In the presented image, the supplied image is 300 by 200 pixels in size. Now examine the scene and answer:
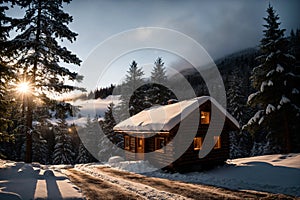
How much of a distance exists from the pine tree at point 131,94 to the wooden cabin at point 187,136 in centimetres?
1547

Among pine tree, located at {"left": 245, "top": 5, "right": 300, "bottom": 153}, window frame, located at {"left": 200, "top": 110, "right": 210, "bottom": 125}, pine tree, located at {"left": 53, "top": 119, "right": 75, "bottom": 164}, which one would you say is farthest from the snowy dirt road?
pine tree, located at {"left": 53, "top": 119, "right": 75, "bottom": 164}

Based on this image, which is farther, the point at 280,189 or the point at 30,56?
the point at 30,56

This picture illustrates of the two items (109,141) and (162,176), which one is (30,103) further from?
(109,141)

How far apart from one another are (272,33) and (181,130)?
1252 cm

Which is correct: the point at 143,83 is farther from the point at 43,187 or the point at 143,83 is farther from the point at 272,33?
the point at 43,187

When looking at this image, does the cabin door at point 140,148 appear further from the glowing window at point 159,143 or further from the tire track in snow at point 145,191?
the tire track in snow at point 145,191

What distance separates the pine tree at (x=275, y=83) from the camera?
1966cm

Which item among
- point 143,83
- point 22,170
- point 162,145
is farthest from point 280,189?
point 143,83

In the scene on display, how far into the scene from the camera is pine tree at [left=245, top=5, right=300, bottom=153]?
19656 millimetres

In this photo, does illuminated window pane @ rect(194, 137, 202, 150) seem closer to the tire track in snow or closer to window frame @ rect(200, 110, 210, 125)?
window frame @ rect(200, 110, 210, 125)

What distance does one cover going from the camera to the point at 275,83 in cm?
2039

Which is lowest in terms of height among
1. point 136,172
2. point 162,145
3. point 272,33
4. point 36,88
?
point 136,172

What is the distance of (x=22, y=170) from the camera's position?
12.9m

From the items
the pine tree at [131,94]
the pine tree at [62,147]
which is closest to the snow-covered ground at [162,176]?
the pine tree at [131,94]
